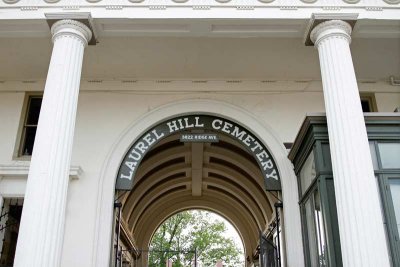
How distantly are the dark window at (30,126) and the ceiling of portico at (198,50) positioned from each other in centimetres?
69

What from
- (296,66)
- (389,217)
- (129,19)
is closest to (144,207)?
(296,66)

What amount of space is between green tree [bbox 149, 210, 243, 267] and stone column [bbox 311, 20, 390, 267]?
118 feet

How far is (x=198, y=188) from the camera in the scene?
2050 cm

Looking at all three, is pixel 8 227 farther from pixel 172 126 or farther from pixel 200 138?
pixel 200 138

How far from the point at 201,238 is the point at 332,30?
38.7 metres

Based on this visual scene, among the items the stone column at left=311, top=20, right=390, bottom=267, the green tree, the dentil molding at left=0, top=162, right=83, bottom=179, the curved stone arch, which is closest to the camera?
the stone column at left=311, top=20, right=390, bottom=267

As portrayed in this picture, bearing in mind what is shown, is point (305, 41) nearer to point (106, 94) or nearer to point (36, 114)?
point (106, 94)

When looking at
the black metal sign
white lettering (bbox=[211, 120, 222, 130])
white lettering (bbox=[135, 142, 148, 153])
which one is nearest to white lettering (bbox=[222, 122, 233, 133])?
white lettering (bbox=[211, 120, 222, 130])

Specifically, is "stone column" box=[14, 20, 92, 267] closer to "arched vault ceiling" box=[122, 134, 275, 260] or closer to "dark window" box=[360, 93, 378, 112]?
"arched vault ceiling" box=[122, 134, 275, 260]

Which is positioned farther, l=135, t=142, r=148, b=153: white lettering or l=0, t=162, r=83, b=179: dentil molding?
l=135, t=142, r=148, b=153: white lettering

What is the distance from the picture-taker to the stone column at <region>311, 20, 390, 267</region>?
7254 mm

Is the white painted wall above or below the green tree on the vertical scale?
below

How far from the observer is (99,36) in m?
10.2

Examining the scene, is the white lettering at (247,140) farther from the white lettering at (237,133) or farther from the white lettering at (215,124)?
the white lettering at (215,124)
